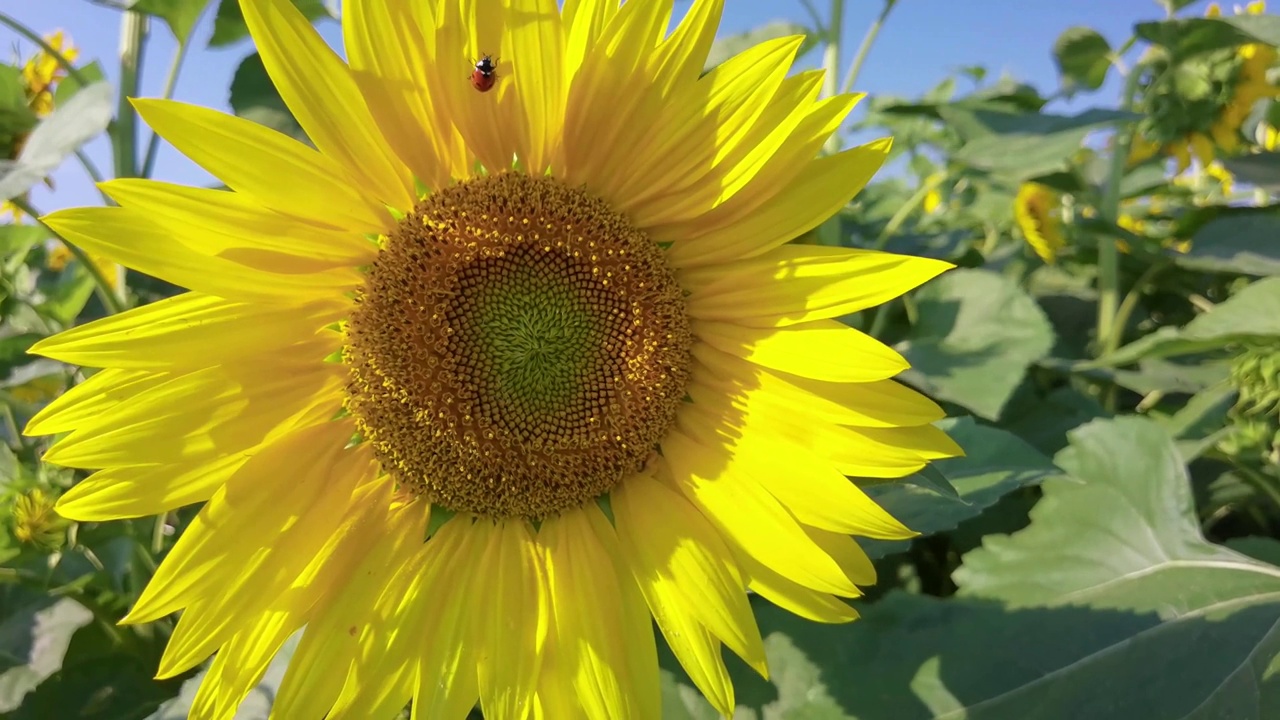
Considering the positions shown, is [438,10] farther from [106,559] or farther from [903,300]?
[903,300]

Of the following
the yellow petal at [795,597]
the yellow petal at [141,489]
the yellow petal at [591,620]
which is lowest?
the yellow petal at [591,620]

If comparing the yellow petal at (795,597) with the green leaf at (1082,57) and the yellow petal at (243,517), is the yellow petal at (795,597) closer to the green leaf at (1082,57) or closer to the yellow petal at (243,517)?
the yellow petal at (243,517)

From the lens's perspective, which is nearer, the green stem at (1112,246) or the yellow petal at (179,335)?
the yellow petal at (179,335)

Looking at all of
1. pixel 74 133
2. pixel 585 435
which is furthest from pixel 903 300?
pixel 74 133

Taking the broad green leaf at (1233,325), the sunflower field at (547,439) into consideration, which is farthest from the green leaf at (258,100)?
the broad green leaf at (1233,325)

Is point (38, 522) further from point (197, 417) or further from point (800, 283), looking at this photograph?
point (800, 283)

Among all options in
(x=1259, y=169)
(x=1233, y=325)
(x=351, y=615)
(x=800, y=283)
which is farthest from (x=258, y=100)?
(x=1259, y=169)
